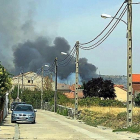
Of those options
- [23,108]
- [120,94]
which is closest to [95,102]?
[23,108]

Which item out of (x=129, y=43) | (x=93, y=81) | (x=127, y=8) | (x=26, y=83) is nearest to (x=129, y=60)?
(x=129, y=43)

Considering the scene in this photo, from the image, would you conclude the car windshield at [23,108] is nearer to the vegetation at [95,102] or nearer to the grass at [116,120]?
the grass at [116,120]

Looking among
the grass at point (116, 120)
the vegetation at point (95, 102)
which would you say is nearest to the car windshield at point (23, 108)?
the grass at point (116, 120)

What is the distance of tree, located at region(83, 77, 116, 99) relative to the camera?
97.6m

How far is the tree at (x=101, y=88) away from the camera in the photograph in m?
97.6

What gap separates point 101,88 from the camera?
A: 322ft

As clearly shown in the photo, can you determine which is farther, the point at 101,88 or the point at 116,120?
the point at 101,88

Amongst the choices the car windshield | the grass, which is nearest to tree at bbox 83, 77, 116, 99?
the grass

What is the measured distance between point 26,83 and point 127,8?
346 ft

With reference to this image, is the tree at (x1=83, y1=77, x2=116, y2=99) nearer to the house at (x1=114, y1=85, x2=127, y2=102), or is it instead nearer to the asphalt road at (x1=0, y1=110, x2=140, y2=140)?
the house at (x1=114, y1=85, x2=127, y2=102)

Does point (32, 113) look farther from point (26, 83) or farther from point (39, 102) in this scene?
point (26, 83)

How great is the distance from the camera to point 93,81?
99.2 metres

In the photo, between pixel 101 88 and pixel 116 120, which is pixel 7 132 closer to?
pixel 116 120

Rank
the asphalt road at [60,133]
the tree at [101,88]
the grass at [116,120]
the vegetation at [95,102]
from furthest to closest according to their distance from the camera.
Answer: the tree at [101,88], the vegetation at [95,102], the grass at [116,120], the asphalt road at [60,133]
